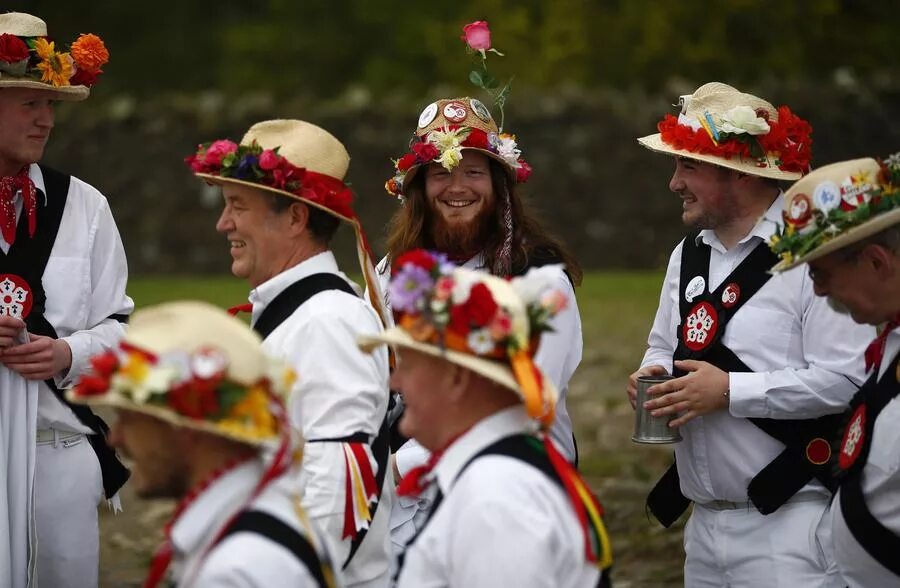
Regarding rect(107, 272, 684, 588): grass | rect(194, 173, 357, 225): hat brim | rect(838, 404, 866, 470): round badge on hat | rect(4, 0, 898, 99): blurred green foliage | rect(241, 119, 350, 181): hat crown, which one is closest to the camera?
rect(838, 404, 866, 470): round badge on hat

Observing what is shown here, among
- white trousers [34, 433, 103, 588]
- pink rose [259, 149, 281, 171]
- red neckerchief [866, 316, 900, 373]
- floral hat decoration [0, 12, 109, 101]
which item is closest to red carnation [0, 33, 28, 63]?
floral hat decoration [0, 12, 109, 101]

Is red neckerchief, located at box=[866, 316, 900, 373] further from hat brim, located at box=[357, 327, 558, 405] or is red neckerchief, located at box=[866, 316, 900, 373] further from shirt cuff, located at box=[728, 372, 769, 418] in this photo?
hat brim, located at box=[357, 327, 558, 405]

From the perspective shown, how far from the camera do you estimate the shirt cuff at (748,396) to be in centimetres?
501

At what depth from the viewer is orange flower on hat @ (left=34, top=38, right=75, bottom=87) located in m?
5.47

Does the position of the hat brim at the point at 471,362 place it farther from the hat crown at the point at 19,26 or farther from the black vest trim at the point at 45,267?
the hat crown at the point at 19,26

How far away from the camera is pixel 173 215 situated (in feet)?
55.7

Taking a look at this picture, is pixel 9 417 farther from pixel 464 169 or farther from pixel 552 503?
pixel 552 503

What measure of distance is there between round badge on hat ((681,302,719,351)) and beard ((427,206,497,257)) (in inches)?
35.6

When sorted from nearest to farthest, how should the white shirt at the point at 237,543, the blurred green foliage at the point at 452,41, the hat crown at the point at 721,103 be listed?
1. the white shirt at the point at 237,543
2. the hat crown at the point at 721,103
3. the blurred green foliage at the point at 452,41

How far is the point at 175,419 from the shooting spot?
3203mm

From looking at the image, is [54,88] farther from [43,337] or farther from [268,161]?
[268,161]

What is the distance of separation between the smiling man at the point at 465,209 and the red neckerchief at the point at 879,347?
132 cm

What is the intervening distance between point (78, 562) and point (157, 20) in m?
26.3

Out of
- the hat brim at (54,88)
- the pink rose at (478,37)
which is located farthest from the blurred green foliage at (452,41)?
the hat brim at (54,88)
